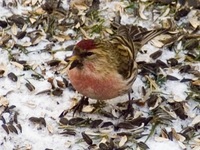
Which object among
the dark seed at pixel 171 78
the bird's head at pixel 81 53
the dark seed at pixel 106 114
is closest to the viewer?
the bird's head at pixel 81 53

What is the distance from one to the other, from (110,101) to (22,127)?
74cm

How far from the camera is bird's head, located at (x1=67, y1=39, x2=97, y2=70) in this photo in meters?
4.86

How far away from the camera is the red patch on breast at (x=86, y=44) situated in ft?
16.0

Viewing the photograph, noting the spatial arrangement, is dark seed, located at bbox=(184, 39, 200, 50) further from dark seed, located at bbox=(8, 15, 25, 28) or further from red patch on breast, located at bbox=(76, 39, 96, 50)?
dark seed, located at bbox=(8, 15, 25, 28)

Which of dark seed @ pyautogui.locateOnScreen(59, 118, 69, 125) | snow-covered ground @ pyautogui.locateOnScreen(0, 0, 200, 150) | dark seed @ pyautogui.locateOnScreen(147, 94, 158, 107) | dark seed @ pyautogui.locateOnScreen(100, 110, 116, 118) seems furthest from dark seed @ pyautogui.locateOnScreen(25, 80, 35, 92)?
dark seed @ pyautogui.locateOnScreen(147, 94, 158, 107)

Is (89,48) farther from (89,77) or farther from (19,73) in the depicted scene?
(19,73)

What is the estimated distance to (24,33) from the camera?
611 centimetres

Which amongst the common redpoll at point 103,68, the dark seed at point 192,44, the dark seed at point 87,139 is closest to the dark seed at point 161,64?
the dark seed at point 192,44

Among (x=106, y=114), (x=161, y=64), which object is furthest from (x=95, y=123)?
(x=161, y=64)

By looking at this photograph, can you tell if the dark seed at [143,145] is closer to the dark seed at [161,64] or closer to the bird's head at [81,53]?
the bird's head at [81,53]

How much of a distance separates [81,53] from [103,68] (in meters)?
0.22

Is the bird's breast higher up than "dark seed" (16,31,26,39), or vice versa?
"dark seed" (16,31,26,39)

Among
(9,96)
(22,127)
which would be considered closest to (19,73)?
(9,96)

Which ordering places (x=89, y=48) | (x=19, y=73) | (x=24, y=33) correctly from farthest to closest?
(x=24, y=33)
(x=19, y=73)
(x=89, y=48)
